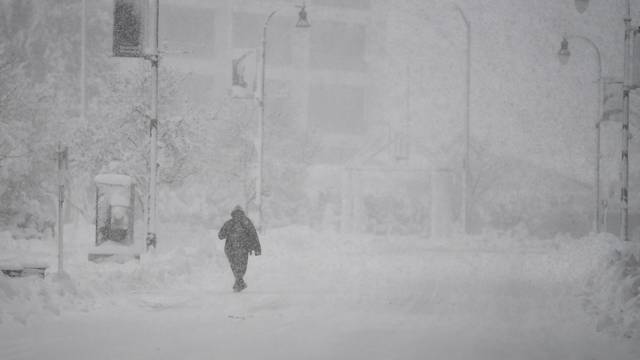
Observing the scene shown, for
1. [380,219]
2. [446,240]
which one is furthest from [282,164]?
[446,240]

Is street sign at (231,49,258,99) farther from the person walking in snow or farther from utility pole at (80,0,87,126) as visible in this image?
utility pole at (80,0,87,126)

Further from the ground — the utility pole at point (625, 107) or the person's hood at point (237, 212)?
the utility pole at point (625, 107)

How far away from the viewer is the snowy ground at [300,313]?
30.0 ft

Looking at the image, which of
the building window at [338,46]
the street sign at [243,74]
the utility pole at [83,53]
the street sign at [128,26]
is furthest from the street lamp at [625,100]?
the building window at [338,46]

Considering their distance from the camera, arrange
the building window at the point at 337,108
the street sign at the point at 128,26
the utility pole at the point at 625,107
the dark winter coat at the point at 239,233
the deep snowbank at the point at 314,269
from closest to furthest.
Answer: the deep snowbank at the point at 314,269, the dark winter coat at the point at 239,233, the street sign at the point at 128,26, the utility pole at the point at 625,107, the building window at the point at 337,108

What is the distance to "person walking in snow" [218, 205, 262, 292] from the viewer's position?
1503 centimetres

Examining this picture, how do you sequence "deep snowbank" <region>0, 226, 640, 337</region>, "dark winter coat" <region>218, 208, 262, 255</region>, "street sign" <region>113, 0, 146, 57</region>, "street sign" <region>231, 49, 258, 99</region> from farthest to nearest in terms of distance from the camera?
1. "street sign" <region>231, 49, 258, 99</region>
2. "street sign" <region>113, 0, 146, 57</region>
3. "dark winter coat" <region>218, 208, 262, 255</region>
4. "deep snowbank" <region>0, 226, 640, 337</region>

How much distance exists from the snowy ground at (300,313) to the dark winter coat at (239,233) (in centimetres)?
82

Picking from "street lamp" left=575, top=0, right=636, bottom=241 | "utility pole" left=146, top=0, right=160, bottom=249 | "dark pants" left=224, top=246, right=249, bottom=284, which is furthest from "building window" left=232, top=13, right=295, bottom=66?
"dark pants" left=224, top=246, right=249, bottom=284

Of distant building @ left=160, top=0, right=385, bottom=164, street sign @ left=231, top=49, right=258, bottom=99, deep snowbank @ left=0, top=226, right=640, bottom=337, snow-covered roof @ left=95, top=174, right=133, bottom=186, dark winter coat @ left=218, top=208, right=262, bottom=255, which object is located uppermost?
distant building @ left=160, top=0, right=385, bottom=164

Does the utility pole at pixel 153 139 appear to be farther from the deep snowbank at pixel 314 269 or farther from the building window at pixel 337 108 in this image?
the building window at pixel 337 108

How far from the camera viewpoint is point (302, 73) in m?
58.5

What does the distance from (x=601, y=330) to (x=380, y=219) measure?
32.4m

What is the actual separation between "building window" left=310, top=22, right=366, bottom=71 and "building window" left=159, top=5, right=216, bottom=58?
7398 millimetres
